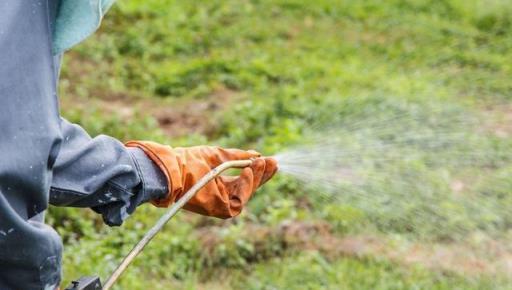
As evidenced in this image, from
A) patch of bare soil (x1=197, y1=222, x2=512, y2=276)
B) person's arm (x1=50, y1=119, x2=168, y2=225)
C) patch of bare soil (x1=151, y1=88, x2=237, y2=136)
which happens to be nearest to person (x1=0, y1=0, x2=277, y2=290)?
person's arm (x1=50, y1=119, x2=168, y2=225)

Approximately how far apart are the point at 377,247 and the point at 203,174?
2.19 meters

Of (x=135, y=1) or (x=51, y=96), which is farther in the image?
(x=135, y=1)

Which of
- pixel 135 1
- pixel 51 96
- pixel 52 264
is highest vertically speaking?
pixel 51 96

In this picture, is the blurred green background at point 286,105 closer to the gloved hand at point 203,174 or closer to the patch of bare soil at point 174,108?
the patch of bare soil at point 174,108

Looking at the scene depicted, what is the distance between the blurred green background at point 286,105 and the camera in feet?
15.1

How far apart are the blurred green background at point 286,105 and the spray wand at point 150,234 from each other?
1720 millimetres

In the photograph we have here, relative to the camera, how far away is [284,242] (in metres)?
4.87

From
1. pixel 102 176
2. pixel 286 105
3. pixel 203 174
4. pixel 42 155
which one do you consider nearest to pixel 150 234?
pixel 203 174

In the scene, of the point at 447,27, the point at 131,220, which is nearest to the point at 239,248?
the point at 131,220

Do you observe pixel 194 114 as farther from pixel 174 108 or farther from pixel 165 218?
pixel 165 218

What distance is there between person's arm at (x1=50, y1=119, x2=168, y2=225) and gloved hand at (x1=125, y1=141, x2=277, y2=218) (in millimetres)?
49

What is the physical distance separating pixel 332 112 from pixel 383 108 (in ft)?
1.11

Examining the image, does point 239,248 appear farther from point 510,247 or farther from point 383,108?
point 383,108

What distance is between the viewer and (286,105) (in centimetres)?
650
